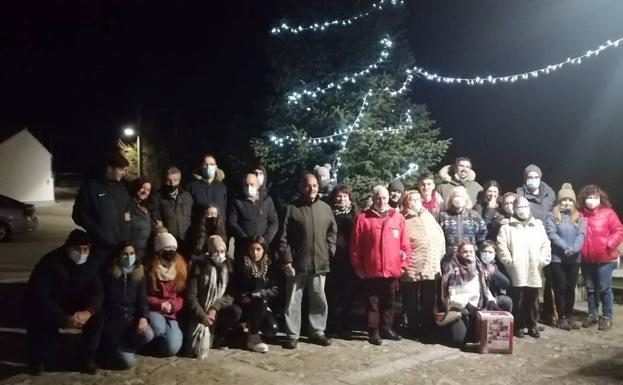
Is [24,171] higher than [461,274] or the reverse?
higher

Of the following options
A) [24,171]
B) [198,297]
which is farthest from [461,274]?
[24,171]

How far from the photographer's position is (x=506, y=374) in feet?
21.6

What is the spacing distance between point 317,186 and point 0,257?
9829 mm

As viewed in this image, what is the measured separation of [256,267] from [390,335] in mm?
1836

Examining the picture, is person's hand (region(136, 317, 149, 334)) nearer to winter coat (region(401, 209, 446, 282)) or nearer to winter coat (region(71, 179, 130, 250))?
winter coat (region(71, 179, 130, 250))

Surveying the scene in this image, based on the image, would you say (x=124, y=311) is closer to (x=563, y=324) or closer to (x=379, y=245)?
(x=379, y=245)

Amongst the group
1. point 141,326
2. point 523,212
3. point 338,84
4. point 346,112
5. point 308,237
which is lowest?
point 141,326

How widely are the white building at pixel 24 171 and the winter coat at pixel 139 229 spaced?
30373 mm

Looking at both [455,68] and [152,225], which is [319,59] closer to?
[152,225]

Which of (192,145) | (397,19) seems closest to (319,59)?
(397,19)

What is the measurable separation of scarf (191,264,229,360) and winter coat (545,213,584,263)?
4.18m

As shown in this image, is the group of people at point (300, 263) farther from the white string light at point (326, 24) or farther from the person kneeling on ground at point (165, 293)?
the white string light at point (326, 24)

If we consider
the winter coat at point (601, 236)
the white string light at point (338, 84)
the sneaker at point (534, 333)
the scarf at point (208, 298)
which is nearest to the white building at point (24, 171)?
the white string light at point (338, 84)

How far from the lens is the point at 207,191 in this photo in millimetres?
7918
